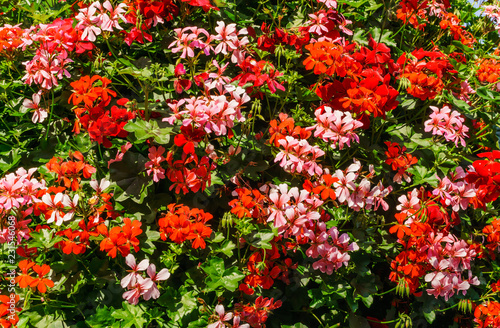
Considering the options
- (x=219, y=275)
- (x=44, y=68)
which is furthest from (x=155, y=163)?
(x=44, y=68)

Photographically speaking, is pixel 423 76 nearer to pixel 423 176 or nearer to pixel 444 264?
pixel 423 176

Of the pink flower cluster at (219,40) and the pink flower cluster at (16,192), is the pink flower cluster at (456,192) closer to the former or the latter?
the pink flower cluster at (219,40)

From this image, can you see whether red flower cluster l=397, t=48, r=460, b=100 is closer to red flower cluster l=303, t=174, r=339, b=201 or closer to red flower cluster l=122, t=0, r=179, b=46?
red flower cluster l=303, t=174, r=339, b=201

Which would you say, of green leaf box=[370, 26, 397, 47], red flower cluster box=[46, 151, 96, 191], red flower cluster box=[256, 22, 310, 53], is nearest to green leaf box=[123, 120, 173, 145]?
red flower cluster box=[46, 151, 96, 191]

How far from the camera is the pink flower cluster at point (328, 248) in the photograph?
1.94 m

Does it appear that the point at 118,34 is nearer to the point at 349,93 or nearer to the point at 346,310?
the point at 349,93

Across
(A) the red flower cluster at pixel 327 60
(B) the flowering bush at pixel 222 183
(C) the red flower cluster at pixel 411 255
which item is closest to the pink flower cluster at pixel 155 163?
(B) the flowering bush at pixel 222 183

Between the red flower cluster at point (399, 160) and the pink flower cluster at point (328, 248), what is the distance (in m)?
0.50

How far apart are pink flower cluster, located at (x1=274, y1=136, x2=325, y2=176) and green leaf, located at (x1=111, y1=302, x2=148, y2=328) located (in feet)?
2.86

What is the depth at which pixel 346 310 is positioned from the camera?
2271 mm

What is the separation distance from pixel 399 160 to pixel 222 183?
94cm

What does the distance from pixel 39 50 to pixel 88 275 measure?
1119 millimetres

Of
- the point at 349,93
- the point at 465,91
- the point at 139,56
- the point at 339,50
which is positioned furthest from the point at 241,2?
the point at 465,91

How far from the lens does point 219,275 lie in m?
1.82
